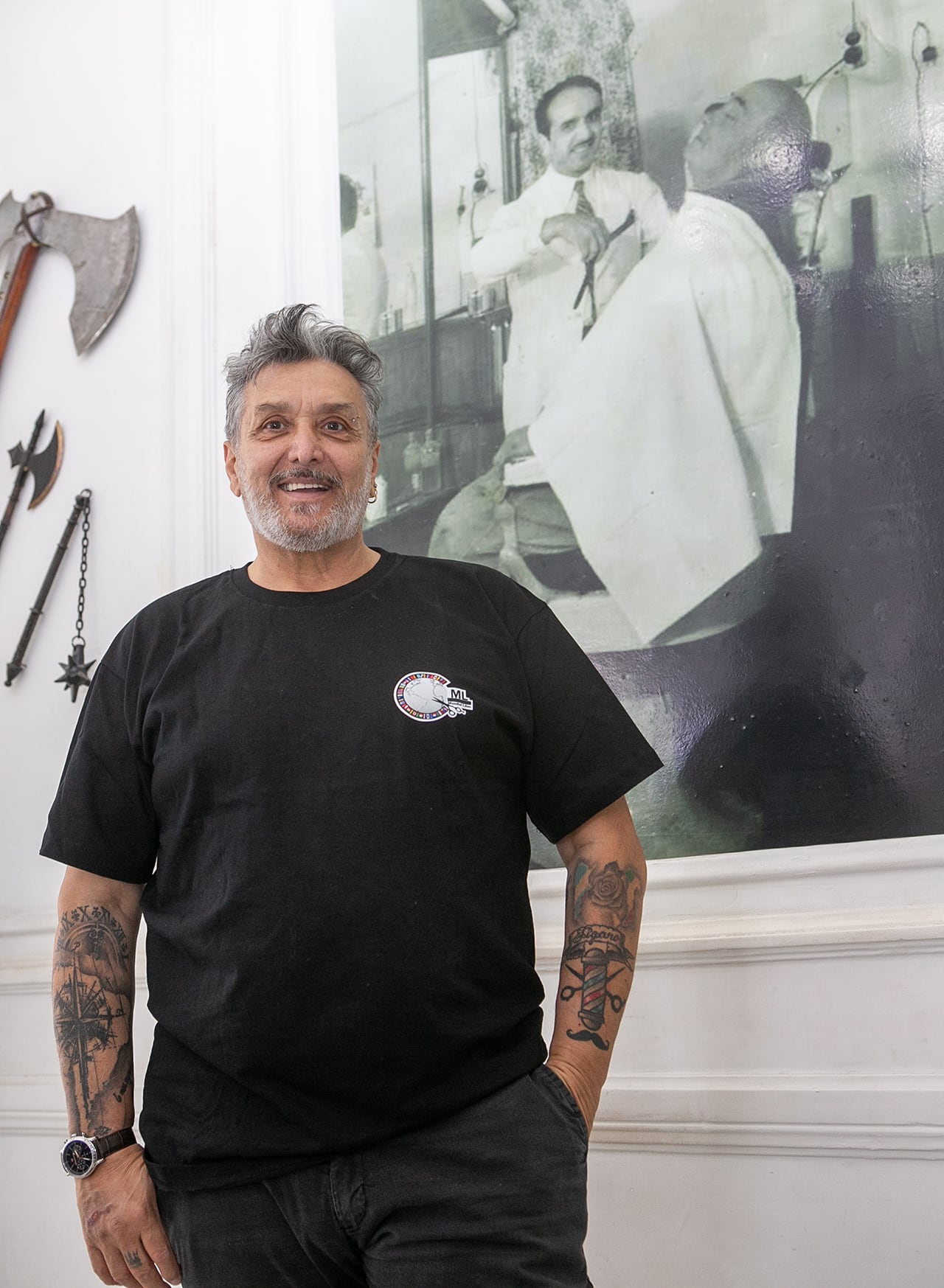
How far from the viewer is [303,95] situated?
2.50m

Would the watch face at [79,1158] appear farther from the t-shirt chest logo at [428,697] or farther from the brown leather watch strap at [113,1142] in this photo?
the t-shirt chest logo at [428,697]

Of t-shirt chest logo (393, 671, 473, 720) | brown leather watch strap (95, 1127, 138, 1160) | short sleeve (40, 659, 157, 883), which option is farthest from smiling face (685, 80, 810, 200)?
brown leather watch strap (95, 1127, 138, 1160)

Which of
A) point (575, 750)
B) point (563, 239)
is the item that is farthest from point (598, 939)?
point (563, 239)

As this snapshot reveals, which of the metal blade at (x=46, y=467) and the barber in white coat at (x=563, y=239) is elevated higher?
the barber in white coat at (x=563, y=239)

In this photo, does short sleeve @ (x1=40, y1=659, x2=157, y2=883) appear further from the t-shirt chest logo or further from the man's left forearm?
the man's left forearm

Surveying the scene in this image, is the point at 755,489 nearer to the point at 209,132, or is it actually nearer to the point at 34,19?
the point at 209,132

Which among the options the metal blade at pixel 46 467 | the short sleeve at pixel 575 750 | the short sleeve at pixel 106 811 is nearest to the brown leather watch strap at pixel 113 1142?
the short sleeve at pixel 106 811

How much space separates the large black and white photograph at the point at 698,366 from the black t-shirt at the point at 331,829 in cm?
44

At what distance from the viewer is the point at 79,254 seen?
8.74ft

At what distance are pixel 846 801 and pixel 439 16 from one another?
1.75 m

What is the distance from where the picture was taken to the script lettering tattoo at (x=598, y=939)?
4.75ft

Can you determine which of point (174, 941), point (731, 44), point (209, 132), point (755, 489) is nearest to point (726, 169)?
point (731, 44)

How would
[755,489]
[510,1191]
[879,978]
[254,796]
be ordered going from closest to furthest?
1. [510,1191]
2. [254,796]
3. [879,978]
4. [755,489]

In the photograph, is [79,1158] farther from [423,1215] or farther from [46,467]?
[46,467]
